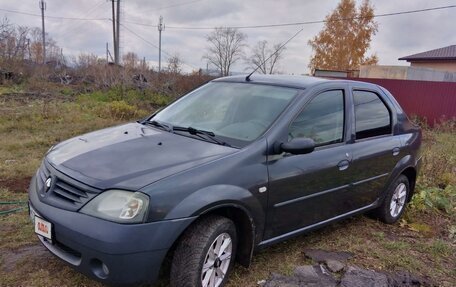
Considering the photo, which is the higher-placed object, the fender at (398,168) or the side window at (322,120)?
the side window at (322,120)

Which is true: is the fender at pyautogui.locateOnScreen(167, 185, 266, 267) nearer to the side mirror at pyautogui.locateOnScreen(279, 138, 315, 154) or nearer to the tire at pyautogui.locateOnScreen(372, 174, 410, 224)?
the side mirror at pyautogui.locateOnScreen(279, 138, 315, 154)

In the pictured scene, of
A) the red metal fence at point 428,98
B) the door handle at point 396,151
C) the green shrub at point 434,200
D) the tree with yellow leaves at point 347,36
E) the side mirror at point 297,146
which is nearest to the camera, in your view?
the side mirror at point 297,146

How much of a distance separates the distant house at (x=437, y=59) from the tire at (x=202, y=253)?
32.7 meters

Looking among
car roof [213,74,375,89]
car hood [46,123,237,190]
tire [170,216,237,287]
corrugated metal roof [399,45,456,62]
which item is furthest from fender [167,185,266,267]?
corrugated metal roof [399,45,456,62]

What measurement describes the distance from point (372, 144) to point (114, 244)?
2867mm

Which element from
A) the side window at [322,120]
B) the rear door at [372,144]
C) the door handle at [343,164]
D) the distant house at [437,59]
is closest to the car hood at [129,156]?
the side window at [322,120]

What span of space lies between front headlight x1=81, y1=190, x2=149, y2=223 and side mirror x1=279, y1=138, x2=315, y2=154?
121cm

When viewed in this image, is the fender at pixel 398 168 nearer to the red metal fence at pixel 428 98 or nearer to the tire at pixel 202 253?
the tire at pixel 202 253

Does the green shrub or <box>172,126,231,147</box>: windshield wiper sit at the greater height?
<box>172,126,231,147</box>: windshield wiper

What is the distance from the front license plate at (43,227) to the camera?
2.60 m

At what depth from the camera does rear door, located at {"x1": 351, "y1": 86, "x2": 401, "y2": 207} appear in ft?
13.1

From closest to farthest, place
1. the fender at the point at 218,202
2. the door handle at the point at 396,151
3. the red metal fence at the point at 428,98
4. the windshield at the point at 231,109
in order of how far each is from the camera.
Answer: the fender at the point at 218,202 → the windshield at the point at 231,109 → the door handle at the point at 396,151 → the red metal fence at the point at 428,98

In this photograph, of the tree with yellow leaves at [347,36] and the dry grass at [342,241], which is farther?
the tree with yellow leaves at [347,36]

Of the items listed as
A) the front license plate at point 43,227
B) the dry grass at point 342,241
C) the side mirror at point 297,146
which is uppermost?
the side mirror at point 297,146
